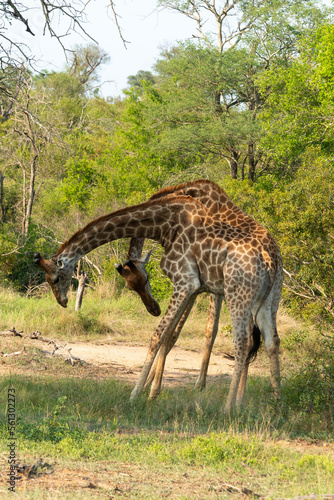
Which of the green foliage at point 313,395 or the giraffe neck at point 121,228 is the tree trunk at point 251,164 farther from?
the green foliage at point 313,395

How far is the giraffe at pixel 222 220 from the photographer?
293 inches

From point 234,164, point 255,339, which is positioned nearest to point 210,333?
point 255,339

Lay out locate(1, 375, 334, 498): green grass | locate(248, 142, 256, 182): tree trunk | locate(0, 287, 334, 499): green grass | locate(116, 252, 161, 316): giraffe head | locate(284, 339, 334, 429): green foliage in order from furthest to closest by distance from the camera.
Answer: locate(248, 142, 256, 182): tree trunk, locate(116, 252, 161, 316): giraffe head, locate(284, 339, 334, 429): green foliage, locate(1, 375, 334, 498): green grass, locate(0, 287, 334, 499): green grass

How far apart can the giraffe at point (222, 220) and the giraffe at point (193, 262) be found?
7.5 inches

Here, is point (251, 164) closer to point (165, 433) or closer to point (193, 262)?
point (193, 262)

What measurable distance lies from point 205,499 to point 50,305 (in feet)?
34.4

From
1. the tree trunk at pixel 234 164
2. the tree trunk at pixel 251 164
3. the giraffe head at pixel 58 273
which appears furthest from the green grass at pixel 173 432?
the tree trunk at pixel 234 164

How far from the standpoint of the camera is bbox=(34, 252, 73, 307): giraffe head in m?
7.05

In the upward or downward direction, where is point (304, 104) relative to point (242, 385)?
upward

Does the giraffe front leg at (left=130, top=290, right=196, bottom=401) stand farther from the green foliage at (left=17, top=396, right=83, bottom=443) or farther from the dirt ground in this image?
the dirt ground

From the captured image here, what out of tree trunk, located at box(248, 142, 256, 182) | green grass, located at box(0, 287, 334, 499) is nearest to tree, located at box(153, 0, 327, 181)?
tree trunk, located at box(248, 142, 256, 182)

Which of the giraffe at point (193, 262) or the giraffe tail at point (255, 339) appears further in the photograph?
the giraffe tail at point (255, 339)

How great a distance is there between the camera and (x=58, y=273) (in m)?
7.09

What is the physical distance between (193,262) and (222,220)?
2.81ft
